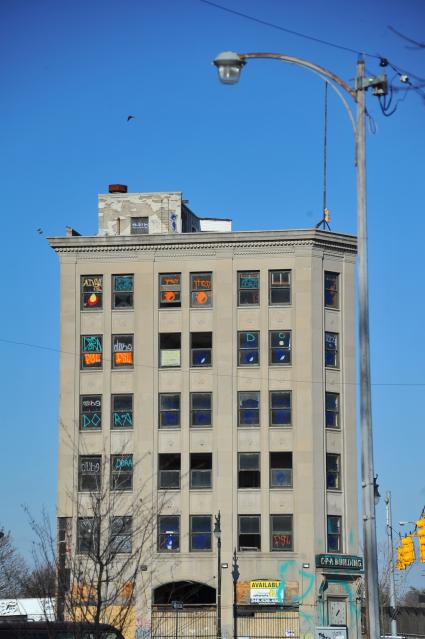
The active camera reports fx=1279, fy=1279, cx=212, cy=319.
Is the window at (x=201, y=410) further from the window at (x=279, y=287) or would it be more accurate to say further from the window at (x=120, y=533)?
the window at (x=120, y=533)

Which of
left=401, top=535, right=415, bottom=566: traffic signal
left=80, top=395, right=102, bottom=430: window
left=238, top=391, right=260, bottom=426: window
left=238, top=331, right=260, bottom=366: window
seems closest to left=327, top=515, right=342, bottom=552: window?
left=238, top=391, right=260, bottom=426: window

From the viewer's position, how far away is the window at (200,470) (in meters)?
70.4

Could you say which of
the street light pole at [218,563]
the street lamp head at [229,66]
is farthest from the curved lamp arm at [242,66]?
the street light pole at [218,563]

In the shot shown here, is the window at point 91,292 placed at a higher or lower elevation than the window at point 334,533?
higher

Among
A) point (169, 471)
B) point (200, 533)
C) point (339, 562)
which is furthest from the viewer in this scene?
point (169, 471)

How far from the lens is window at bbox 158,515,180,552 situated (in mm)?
69938

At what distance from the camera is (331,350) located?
7225cm

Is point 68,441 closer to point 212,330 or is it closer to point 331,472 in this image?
point 212,330

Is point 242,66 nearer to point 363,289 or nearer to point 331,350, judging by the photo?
Result: point 363,289

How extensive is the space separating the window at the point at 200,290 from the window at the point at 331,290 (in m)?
6.65

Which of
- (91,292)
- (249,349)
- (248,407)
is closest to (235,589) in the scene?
(248,407)

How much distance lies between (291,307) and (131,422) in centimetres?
1102

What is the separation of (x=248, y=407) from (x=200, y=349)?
4.28 metres

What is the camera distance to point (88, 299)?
73.2 meters
